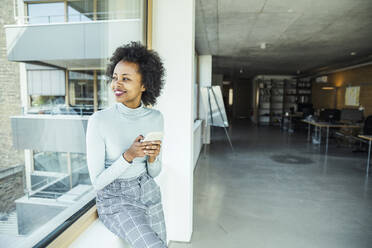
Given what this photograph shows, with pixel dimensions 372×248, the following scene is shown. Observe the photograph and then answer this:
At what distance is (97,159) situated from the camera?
1.31 metres

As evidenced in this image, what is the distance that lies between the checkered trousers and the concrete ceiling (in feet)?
10.3

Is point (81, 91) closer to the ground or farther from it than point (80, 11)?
closer to the ground

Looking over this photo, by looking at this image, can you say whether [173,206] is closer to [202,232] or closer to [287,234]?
[202,232]

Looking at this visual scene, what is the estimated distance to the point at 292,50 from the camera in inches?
289

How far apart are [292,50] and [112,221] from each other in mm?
7420

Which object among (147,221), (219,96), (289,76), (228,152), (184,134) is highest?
(289,76)

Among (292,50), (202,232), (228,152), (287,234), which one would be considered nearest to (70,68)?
(202,232)

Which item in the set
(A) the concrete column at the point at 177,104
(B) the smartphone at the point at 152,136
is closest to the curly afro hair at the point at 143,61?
(B) the smartphone at the point at 152,136

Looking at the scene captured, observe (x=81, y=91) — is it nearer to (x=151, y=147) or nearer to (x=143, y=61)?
(x=143, y=61)

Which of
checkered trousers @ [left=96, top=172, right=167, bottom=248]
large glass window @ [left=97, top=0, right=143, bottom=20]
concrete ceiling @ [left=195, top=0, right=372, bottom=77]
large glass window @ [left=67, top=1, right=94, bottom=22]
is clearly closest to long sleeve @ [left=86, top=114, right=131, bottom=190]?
checkered trousers @ [left=96, top=172, right=167, bottom=248]

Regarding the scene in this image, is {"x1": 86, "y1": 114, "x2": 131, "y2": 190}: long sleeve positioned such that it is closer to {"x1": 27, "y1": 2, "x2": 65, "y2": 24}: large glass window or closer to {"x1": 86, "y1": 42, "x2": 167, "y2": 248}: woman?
{"x1": 86, "y1": 42, "x2": 167, "y2": 248}: woman

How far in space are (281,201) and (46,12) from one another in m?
3.77

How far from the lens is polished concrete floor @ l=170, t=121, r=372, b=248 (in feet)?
9.19

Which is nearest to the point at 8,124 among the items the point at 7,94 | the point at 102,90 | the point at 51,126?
the point at 7,94
